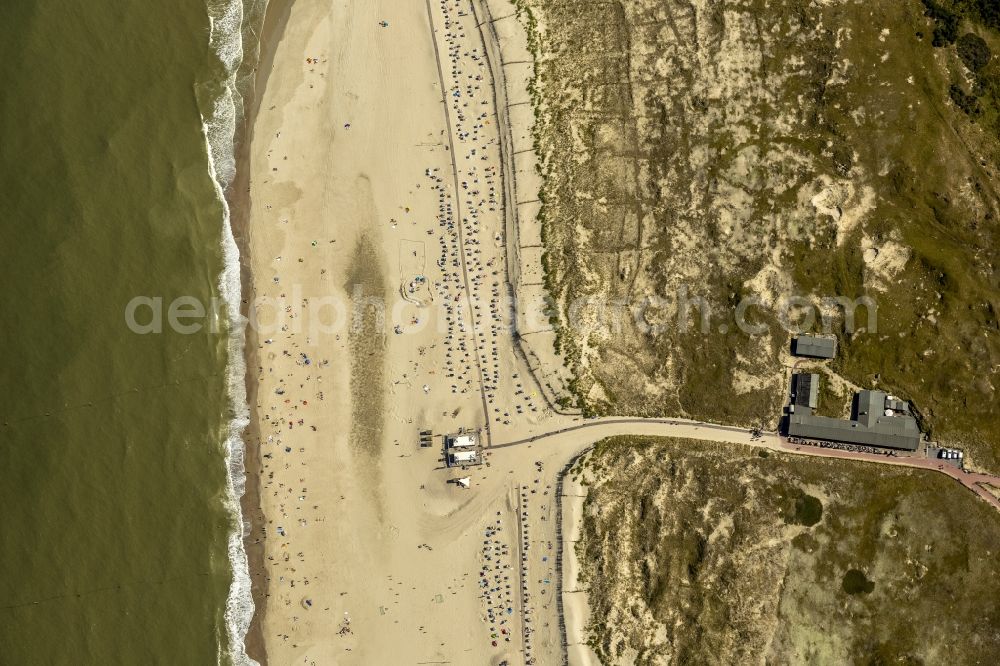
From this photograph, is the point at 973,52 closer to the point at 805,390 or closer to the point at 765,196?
the point at 765,196

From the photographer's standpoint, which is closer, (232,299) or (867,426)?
(867,426)

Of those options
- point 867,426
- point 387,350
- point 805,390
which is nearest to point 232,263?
point 387,350

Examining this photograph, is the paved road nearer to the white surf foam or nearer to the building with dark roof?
the building with dark roof

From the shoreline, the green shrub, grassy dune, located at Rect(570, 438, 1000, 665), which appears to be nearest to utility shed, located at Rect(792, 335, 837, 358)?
grassy dune, located at Rect(570, 438, 1000, 665)

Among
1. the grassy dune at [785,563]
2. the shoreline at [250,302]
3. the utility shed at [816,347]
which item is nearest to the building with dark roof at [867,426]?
the grassy dune at [785,563]

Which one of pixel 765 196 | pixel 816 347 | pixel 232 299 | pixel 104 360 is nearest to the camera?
pixel 816 347

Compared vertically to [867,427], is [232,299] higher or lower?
higher
